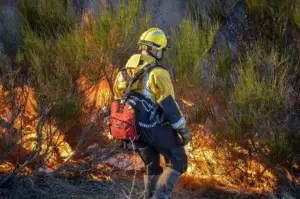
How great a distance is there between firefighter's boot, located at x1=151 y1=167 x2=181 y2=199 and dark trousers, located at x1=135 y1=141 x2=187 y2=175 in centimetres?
4

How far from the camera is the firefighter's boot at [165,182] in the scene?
3.36 m

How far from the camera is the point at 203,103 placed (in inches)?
199

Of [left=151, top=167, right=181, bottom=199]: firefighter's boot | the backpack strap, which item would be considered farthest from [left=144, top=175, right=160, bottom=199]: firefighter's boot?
the backpack strap

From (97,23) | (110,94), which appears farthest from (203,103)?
(97,23)

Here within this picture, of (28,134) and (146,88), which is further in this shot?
(28,134)

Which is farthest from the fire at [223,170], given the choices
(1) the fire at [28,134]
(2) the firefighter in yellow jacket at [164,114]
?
(2) the firefighter in yellow jacket at [164,114]

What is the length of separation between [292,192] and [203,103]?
1.42 metres

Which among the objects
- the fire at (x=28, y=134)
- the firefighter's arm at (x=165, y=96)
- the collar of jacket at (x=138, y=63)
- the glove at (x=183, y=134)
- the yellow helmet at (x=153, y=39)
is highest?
the yellow helmet at (x=153, y=39)

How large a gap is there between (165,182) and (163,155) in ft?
0.71

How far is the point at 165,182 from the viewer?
3361 millimetres

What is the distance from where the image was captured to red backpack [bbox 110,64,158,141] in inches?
129

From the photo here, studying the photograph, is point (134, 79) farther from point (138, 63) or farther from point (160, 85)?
point (160, 85)

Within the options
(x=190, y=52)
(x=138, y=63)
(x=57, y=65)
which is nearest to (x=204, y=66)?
(x=190, y=52)

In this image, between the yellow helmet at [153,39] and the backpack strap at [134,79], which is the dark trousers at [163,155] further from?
the yellow helmet at [153,39]
